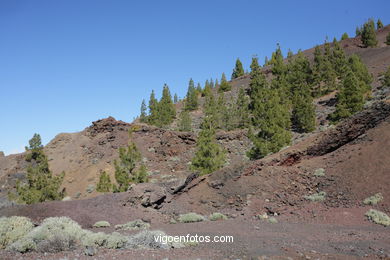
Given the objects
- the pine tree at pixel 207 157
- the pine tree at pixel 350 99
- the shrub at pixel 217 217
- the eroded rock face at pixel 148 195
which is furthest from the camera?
the pine tree at pixel 350 99

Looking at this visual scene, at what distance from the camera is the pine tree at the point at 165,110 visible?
69.4 metres

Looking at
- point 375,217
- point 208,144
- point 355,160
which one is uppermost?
point 208,144

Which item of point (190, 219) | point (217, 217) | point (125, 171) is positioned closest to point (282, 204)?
point (217, 217)

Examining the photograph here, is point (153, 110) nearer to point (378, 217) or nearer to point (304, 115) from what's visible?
point (304, 115)

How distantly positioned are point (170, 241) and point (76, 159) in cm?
4698

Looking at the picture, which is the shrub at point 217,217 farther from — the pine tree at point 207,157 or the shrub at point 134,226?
the pine tree at point 207,157

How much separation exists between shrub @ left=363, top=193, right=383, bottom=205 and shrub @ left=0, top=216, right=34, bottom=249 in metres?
15.9

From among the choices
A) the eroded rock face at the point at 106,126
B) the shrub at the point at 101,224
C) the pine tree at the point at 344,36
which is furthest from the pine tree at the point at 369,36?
the shrub at the point at 101,224

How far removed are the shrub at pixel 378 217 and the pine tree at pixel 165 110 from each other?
55001 millimetres

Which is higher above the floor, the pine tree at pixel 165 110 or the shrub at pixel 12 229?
the pine tree at pixel 165 110

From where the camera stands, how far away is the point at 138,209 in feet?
60.9

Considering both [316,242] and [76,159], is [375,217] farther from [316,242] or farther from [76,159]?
[76,159]

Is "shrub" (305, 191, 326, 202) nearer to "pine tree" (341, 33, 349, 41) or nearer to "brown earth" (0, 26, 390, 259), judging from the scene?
"brown earth" (0, 26, 390, 259)

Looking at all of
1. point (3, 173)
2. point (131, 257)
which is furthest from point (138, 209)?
point (3, 173)
